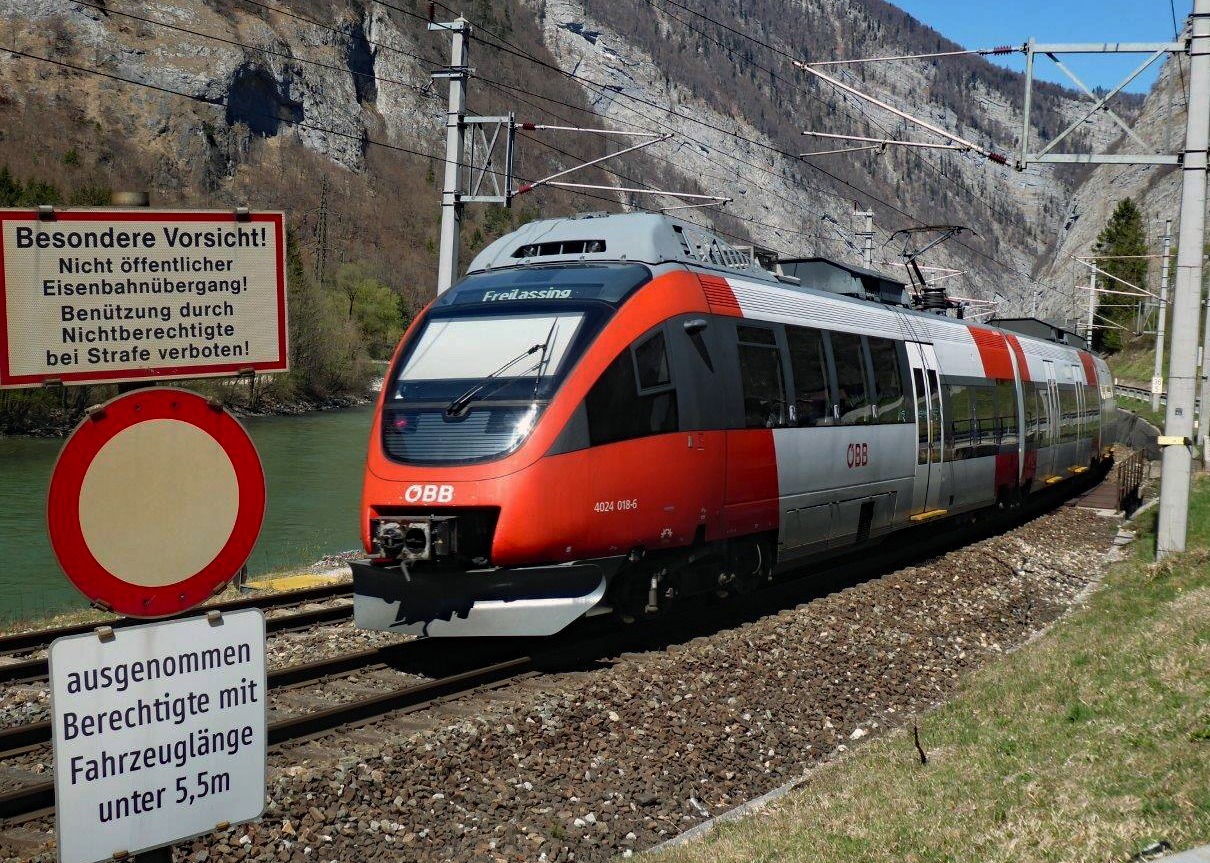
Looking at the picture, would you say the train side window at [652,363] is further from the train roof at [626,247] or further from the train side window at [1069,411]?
the train side window at [1069,411]

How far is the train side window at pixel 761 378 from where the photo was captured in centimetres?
1202

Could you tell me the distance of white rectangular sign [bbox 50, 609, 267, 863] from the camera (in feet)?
9.49

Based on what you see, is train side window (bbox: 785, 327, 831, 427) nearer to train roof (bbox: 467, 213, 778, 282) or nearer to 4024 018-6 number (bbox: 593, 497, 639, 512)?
train roof (bbox: 467, 213, 778, 282)

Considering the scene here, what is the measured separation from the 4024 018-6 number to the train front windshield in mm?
887

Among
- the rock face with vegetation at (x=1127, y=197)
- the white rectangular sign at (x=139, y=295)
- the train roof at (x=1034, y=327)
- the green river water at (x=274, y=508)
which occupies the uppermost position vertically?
the rock face with vegetation at (x=1127, y=197)

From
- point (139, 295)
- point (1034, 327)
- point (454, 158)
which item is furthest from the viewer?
point (1034, 327)

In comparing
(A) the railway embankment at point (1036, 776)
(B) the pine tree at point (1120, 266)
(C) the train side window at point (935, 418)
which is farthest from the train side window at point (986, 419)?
(B) the pine tree at point (1120, 266)

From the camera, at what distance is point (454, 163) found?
62.7ft

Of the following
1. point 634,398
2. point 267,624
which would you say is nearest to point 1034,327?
point 634,398

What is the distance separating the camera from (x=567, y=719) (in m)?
8.62

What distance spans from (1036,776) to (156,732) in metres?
5.06

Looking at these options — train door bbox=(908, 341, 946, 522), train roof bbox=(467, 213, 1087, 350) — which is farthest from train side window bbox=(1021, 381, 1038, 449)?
train roof bbox=(467, 213, 1087, 350)

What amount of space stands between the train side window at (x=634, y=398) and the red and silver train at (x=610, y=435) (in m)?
0.02

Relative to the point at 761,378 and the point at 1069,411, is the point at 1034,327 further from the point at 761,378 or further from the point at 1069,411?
the point at 761,378
